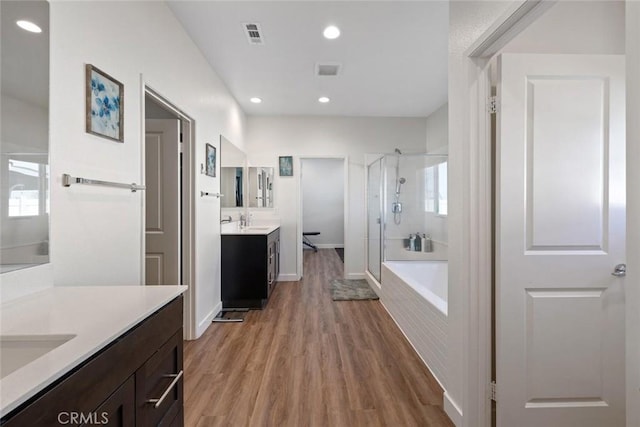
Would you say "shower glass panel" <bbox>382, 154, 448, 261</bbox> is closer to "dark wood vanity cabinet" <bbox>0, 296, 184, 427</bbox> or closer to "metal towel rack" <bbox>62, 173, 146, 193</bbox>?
"metal towel rack" <bbox>62, 173, 146, 193</bbox>

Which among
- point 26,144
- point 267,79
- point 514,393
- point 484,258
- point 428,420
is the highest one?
point 267,79

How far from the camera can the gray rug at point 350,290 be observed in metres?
3.94

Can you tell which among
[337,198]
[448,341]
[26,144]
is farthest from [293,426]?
[337,198]

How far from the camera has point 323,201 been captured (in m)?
8.61

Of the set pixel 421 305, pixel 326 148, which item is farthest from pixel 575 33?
pixel 326 148

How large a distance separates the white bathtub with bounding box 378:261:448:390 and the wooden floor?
0.32 feet

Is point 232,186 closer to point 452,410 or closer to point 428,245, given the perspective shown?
point 428,245

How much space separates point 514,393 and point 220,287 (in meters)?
2.88

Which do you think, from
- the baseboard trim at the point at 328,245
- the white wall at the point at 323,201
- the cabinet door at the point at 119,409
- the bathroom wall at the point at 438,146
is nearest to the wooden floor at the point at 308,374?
the cabinet door at the point at 119,409

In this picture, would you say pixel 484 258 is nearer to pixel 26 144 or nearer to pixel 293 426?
pixel 293 426

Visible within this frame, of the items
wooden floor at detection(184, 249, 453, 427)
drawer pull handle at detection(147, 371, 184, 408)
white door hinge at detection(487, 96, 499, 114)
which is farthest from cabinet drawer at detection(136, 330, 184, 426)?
white door hinge at detection(487, 96, 499, 114)

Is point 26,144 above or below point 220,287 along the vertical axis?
above

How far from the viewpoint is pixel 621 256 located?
1.45 m

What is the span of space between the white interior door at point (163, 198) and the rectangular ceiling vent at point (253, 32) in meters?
0.95
